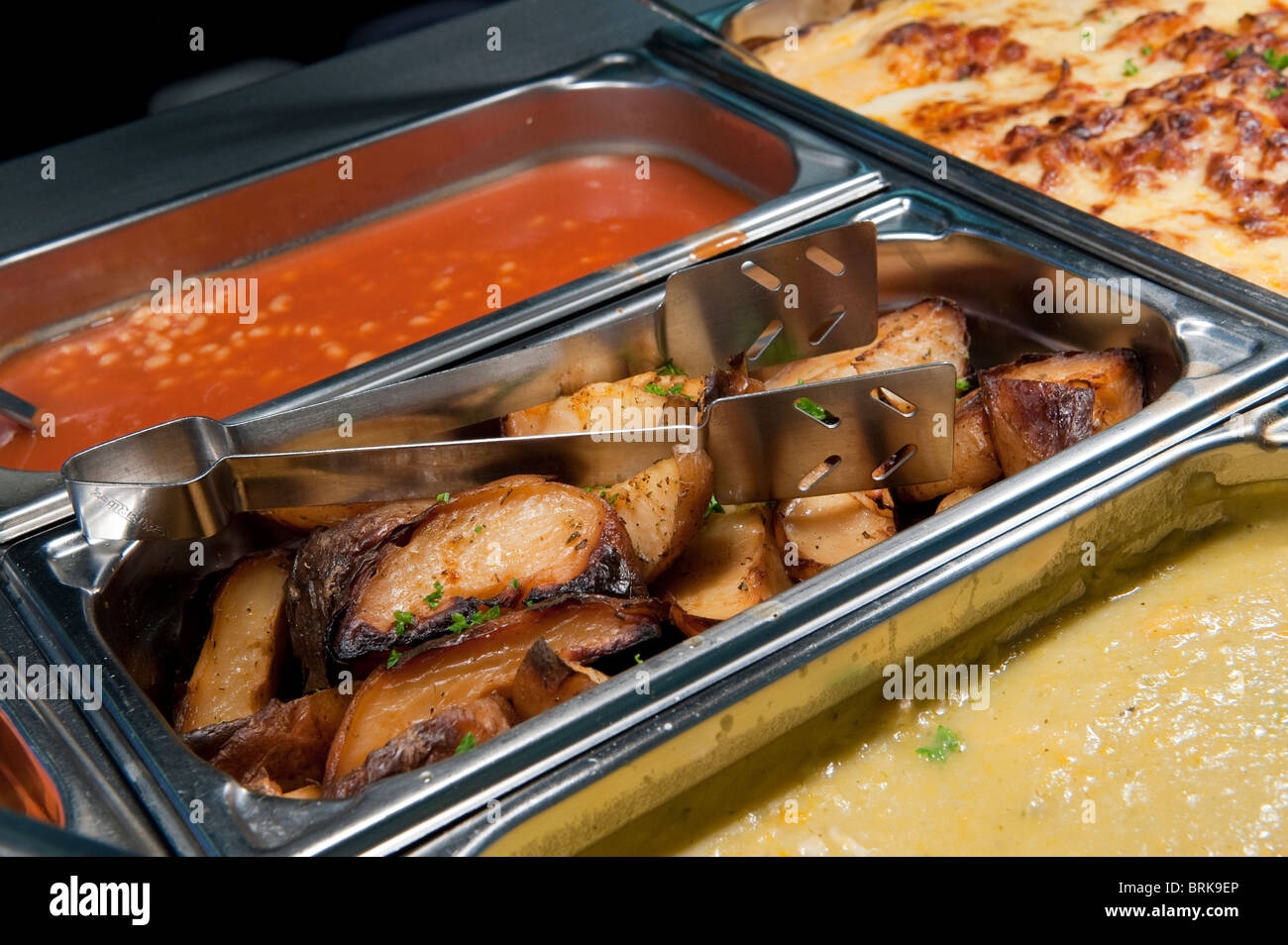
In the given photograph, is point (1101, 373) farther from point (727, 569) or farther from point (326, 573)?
point (326, 573)

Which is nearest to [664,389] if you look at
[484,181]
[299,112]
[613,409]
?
[613,409]

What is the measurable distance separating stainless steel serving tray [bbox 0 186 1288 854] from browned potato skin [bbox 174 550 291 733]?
105 mm

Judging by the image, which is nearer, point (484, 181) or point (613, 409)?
point (613, 409)

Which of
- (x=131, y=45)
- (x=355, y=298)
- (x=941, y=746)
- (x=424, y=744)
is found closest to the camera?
(x=424, y=744)

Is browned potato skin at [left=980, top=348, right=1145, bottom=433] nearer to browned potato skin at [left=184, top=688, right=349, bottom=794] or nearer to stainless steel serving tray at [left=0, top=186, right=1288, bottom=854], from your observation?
stainless steel serving tray at [left=0, top=186, right=1288, bottom=854]

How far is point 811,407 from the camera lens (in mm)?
1680

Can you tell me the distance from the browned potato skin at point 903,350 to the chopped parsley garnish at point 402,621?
0.81 m

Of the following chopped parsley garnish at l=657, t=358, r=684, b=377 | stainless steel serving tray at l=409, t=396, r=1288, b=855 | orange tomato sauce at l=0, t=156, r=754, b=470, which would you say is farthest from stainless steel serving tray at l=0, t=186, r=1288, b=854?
orange tomato sauce at l=0, t=156, r=754, b=470

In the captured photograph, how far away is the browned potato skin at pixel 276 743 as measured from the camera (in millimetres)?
1396

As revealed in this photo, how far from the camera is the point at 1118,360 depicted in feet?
6.26

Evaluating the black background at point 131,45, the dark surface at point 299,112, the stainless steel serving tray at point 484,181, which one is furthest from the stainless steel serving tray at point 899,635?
the black background at point 131,45

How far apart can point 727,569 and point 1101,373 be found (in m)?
0.75

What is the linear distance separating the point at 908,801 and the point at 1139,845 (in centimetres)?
28

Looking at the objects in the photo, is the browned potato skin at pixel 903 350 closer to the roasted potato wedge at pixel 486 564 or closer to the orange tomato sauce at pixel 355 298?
the roasted potato wedge at pixel 486 564
